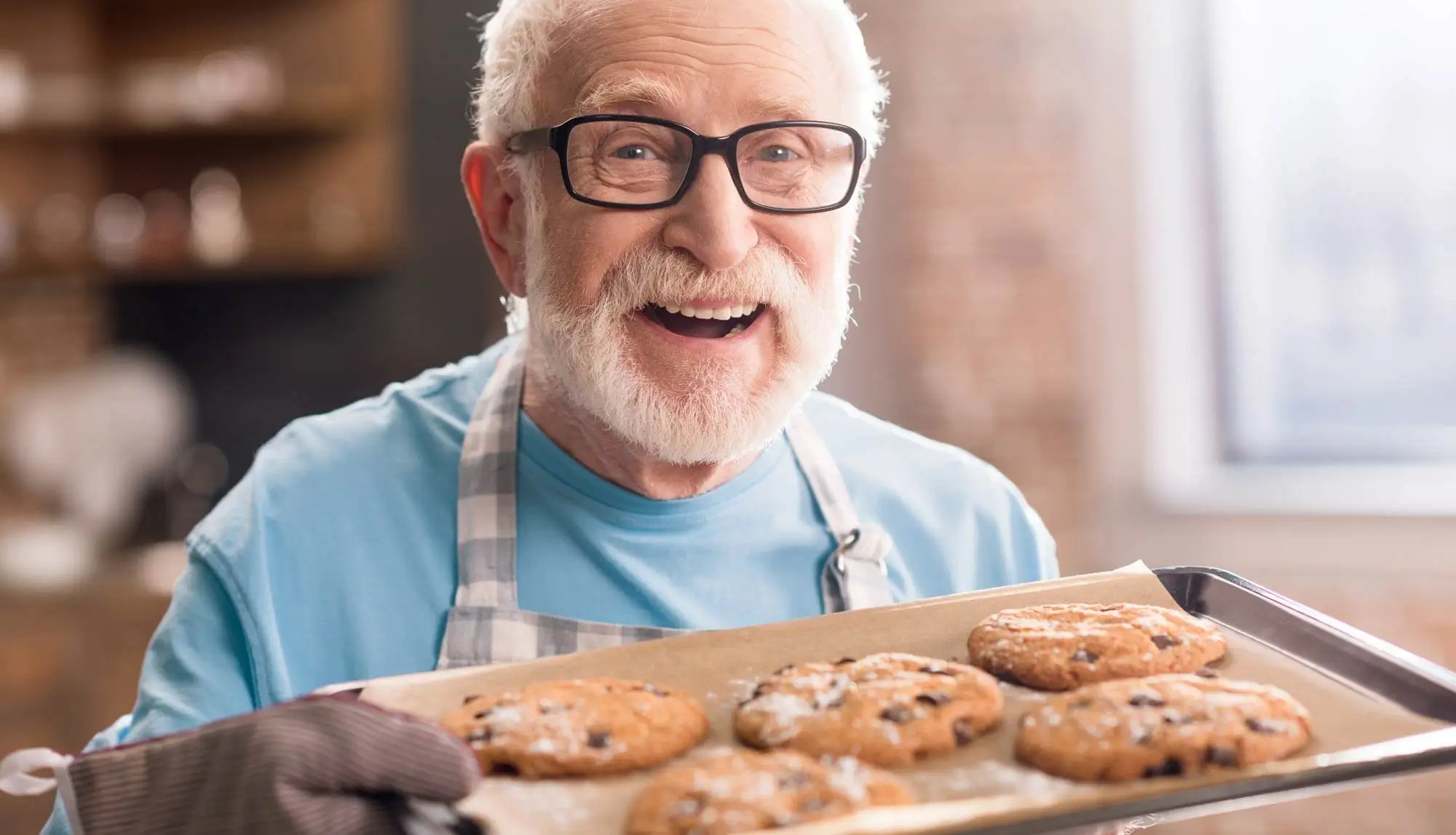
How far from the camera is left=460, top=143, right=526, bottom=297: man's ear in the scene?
1.70 m

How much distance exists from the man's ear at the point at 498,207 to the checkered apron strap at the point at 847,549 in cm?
44

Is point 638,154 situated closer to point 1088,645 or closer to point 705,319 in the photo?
point 705,319

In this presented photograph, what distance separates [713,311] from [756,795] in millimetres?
617

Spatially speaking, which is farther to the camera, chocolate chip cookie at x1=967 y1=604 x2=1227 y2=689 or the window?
the window

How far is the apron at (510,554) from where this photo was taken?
1452 mm

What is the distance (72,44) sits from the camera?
→ 401 cm

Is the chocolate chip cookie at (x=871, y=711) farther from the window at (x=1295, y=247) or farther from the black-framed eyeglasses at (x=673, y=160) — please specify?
the window at (x=1295, y=247)

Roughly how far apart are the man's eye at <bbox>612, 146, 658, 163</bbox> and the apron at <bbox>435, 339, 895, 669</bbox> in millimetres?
349

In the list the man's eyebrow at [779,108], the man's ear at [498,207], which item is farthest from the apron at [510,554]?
the man's eyebrow at [779,108]

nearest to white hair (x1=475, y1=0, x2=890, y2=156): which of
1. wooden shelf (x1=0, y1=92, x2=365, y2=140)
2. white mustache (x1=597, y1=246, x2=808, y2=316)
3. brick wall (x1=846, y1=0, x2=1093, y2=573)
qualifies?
white mustache (x1=597, y1=246, x2=808, y2=316)

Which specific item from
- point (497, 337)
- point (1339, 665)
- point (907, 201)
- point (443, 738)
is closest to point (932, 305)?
point (907, 201)

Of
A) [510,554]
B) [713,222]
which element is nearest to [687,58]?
[713,222]

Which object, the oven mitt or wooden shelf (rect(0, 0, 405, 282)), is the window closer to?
wooden shelf (rect(0, 0, 405, 282))

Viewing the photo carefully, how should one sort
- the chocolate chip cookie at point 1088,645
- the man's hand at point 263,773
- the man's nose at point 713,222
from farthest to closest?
the man's nose at point 713,222
the chocolate chip cookie at point 1088,645
the man's hand at point 263,773
